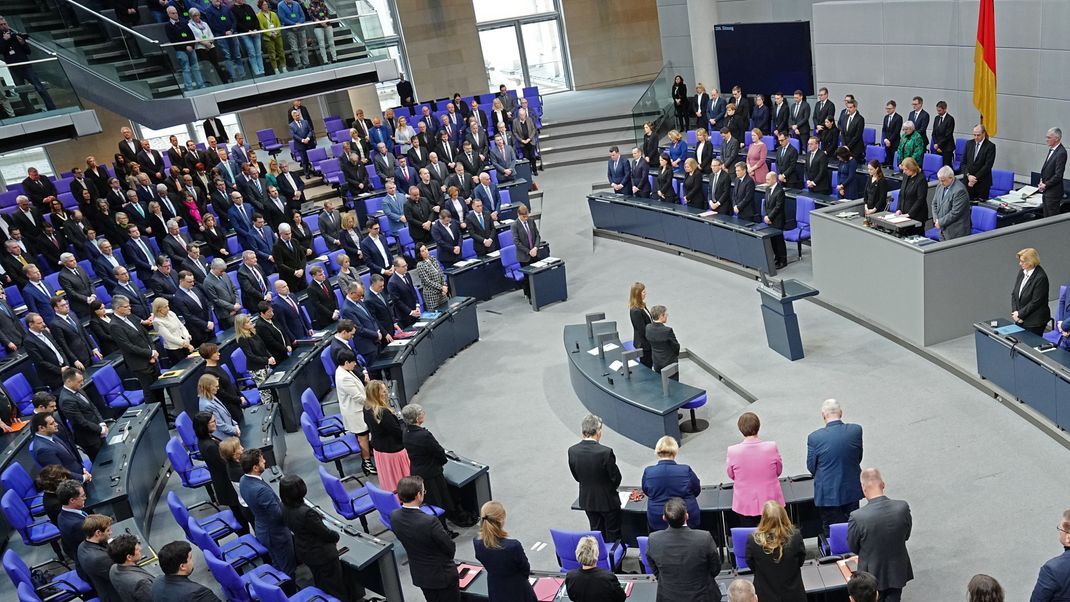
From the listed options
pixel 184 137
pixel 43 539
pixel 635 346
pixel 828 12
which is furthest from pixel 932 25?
pixel 184 137

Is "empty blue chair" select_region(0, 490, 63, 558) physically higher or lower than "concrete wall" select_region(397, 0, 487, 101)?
lower

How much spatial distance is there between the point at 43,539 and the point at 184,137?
1813 centimetres

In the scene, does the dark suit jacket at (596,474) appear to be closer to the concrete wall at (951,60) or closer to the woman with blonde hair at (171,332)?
the woman with blonde hair at (171,332)

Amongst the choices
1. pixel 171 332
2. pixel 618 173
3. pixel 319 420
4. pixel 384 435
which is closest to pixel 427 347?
pixel 319 420

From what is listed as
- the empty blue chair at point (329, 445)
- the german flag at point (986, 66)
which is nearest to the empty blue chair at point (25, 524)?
the empty blue chair at point (329, 445)

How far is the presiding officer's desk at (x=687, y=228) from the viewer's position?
13141mm

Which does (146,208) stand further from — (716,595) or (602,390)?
(716,595)

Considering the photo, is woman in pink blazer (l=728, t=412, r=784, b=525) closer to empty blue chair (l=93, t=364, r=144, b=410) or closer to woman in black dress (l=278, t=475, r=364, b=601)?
woman in black dress (l=278, t=475, r=364, b=601)

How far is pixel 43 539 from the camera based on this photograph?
312 inches

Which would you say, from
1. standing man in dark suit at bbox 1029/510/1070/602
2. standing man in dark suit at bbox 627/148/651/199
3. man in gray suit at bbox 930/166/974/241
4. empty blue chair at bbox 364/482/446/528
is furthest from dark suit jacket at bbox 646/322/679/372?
standing man in dark suit at bbox 627/148/651/199

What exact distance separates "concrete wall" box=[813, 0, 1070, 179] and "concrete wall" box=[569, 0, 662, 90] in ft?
35.9

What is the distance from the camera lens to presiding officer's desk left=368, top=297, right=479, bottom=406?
11008mm

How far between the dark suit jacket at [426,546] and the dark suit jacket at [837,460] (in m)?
2.72

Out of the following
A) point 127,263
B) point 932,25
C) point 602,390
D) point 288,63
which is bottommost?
point 602,390
